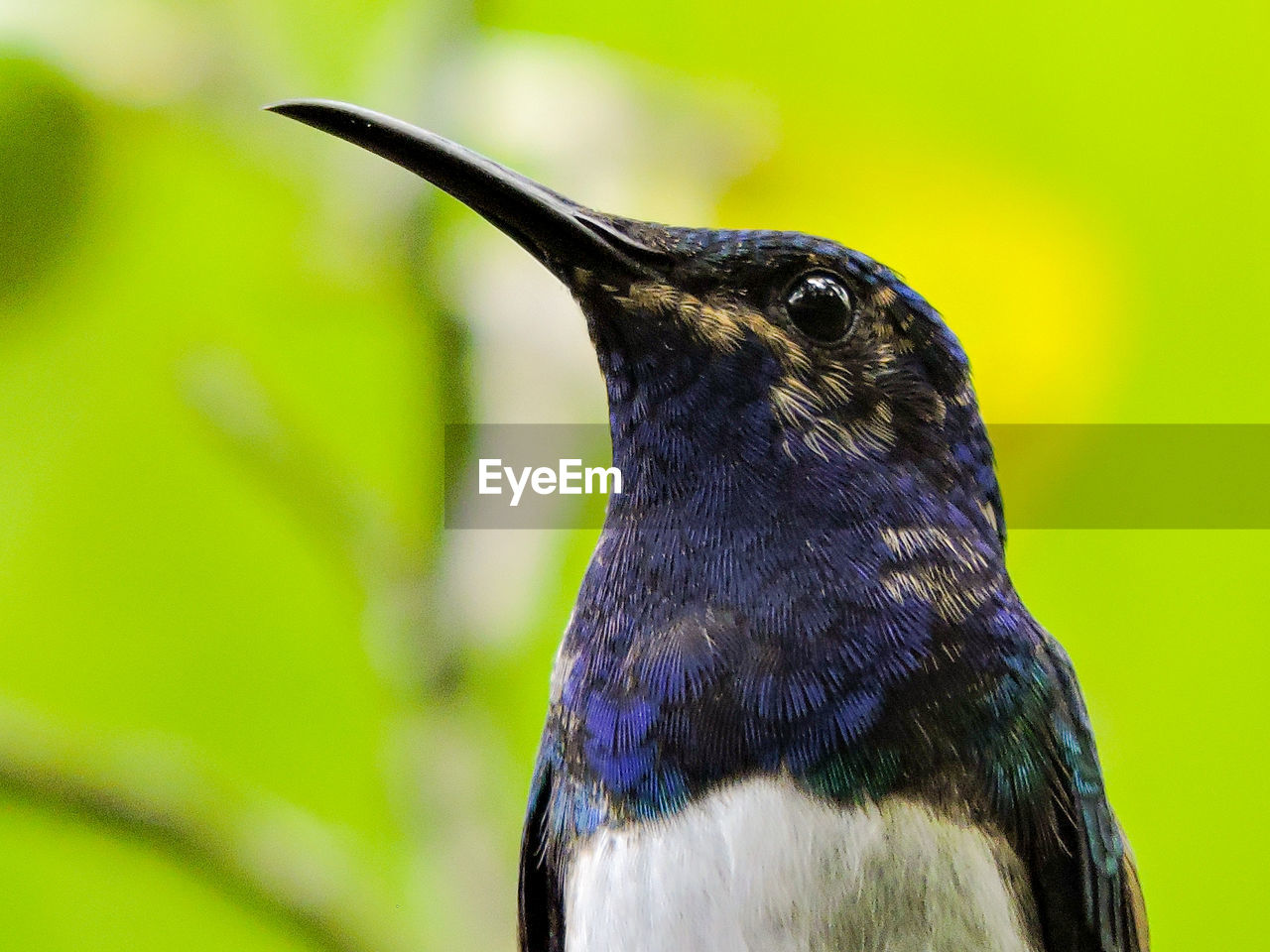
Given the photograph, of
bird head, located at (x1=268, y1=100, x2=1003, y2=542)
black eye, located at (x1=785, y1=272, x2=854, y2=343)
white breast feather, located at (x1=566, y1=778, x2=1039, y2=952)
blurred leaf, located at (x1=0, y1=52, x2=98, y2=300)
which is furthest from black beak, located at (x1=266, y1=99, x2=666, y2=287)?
blurred leaf, located at (x1=0, y1=52, x2=98, y2=300)

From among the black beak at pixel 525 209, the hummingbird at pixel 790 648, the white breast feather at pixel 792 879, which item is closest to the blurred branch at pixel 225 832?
the hummingbird at pixel 790 648

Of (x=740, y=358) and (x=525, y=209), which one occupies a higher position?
(x=525, y=209)

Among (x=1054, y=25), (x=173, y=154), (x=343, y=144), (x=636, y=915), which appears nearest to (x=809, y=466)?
(x=636, y=915)

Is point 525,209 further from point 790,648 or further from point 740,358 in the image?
point 790,648

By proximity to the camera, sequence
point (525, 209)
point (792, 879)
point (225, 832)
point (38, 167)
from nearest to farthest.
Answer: point (792, 879)
point (525, 209)
point (225, 832)
point (38, 167)

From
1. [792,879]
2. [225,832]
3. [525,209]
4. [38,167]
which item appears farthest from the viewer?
[38,167]

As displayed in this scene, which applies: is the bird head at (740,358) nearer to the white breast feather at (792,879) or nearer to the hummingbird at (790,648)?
the hummingbird at (790,648)

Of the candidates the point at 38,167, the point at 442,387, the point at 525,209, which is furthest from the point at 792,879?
the point at 38,167

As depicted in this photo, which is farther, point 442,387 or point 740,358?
point 442,387
